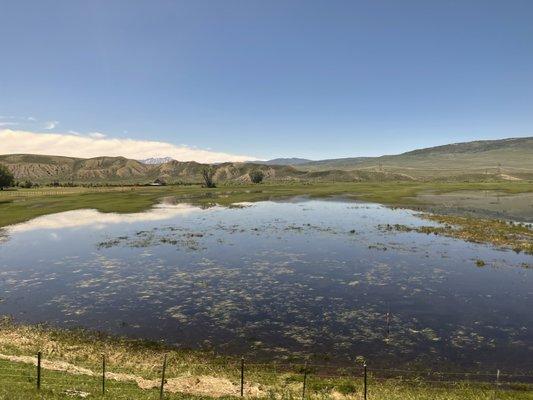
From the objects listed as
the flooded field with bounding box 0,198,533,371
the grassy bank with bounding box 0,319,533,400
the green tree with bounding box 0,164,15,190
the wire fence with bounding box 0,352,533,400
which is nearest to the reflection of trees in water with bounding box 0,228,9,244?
the flooded field with bounding box 0,198,533,371

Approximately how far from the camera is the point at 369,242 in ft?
202

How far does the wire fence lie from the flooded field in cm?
168

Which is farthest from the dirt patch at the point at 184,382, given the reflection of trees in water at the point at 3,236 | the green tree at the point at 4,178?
the green tree at the point at 4,178

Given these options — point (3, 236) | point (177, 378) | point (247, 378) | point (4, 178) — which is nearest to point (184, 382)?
point (177, 378)

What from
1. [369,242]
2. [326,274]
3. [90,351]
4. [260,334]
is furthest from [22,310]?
[369,242]

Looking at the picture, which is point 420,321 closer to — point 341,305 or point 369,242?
point 341,305

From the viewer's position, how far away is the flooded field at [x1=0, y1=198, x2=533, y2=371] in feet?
93.8

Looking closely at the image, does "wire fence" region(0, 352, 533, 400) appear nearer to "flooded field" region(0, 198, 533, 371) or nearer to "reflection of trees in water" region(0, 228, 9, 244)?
"flooded field" region(0, 198, 533, 371)

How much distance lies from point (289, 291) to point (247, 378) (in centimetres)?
1674

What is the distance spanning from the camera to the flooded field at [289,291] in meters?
28.6

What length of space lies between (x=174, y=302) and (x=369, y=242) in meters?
34.3

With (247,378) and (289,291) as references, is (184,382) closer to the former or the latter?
(247,378)

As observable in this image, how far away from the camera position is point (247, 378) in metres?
23.2

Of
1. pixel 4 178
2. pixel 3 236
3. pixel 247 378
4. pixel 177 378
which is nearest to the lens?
pixel 177 378
